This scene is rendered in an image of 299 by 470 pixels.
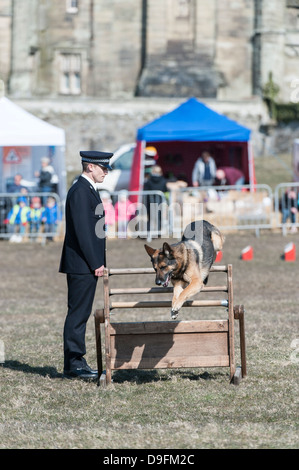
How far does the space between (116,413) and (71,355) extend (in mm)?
1414

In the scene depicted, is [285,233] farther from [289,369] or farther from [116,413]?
[116,413]

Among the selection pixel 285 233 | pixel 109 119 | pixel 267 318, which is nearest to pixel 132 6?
pixel 109 119

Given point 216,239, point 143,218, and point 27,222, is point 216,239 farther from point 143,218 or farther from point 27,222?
point 27,222

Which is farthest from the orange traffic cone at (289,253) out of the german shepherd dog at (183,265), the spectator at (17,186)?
the german shepherd dog at (183,265)

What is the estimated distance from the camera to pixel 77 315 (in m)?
8.39

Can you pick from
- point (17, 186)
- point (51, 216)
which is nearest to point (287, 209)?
point (51, 216)

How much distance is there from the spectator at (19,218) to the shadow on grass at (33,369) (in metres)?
11.6

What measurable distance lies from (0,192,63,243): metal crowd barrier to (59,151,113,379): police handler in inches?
489

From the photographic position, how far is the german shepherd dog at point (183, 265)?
7559mm

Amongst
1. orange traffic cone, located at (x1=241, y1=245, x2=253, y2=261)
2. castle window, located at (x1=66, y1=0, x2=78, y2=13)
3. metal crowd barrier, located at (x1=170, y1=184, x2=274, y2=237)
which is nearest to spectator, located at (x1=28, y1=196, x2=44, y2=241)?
metal crowd barrier, located at (x1=170, y1=184, x2=274, y2=237)

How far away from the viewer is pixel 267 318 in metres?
11.6

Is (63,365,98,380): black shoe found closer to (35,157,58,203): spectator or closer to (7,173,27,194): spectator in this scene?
(35,157,58,203): spectator

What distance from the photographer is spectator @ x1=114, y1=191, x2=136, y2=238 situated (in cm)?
2086

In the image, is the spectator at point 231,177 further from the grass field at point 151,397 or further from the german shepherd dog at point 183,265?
the german shepherd dog at point 183,265
